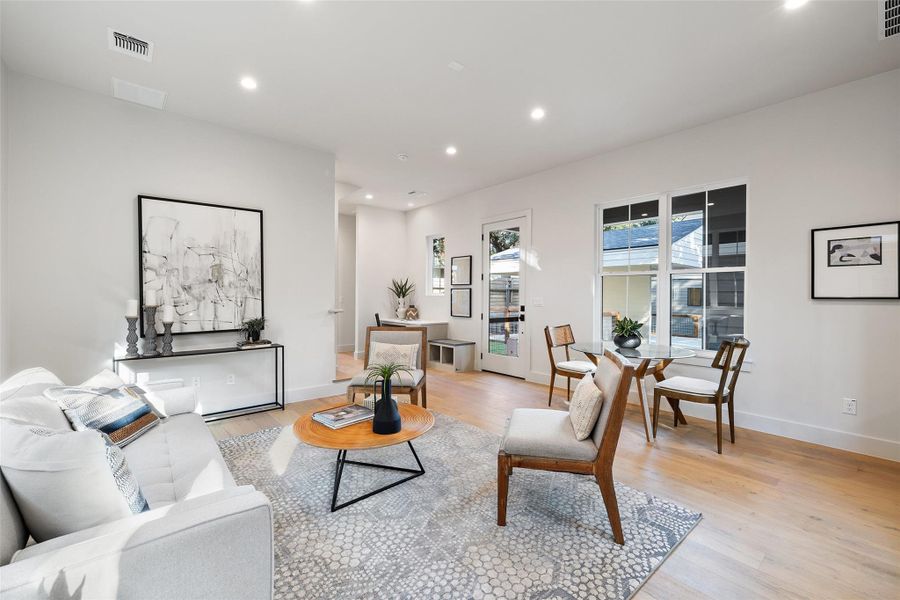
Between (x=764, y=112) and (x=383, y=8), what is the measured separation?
3.39 meters

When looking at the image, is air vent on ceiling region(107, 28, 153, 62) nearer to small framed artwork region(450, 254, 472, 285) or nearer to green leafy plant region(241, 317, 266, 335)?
green leafy plant region(241, 317, 266, 335)

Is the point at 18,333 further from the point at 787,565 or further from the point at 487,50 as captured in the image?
the point at 787,565

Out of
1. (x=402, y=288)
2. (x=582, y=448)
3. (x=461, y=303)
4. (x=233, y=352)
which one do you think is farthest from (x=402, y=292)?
(x=582, y=448)

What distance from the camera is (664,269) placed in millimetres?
4176

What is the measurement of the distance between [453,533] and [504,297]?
4169 millimetres

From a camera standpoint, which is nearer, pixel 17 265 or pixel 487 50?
pixel 487 50

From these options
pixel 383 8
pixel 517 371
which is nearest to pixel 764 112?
pixel 383 8

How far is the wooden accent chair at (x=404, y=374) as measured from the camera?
11.3 ft

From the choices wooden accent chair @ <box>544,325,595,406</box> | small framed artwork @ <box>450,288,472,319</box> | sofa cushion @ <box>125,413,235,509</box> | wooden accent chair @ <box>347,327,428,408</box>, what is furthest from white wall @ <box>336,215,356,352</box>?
sofa cushion @ <box>125,413,235,509</box>

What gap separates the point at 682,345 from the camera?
4078mm

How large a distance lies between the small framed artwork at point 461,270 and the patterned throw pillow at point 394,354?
267 cm

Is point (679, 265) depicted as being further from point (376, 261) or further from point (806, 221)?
point (376, 261)

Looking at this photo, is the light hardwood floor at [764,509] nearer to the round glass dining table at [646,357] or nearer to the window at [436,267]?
the round glass dining table at [646,357]

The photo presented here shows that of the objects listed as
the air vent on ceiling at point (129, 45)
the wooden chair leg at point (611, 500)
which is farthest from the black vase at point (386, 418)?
the air vent on ceiling at point (129, 45)
